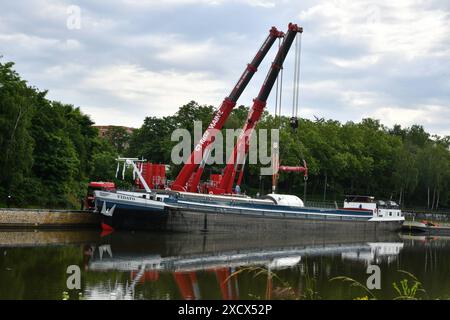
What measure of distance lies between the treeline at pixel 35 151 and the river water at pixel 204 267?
20.7ft

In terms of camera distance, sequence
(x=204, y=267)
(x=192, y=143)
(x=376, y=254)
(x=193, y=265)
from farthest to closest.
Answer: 1. (x=192, y=143)
2. (x=376, y=254)
3. (x=193, y=265)
4. (x=204, y=267)

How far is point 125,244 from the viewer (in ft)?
119

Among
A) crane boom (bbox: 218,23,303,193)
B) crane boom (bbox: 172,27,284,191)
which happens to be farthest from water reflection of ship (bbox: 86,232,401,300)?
crane boom (bbox: 218,23,303,193)

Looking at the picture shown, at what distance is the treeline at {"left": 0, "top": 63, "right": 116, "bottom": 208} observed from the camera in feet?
141

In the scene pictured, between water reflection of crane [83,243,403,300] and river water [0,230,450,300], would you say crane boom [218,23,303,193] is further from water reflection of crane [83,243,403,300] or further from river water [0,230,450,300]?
water reflection of crane [83,243,403,300]

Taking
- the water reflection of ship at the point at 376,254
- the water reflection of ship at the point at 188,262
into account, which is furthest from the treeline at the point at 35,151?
the water reflection of ship at the point at 376,254

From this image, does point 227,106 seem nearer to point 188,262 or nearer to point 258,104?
point 258,104

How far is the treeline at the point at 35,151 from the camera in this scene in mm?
43125

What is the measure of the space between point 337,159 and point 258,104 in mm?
33649

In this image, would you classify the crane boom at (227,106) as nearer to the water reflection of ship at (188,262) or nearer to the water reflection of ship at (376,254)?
the water reflection of ship at (188,262)

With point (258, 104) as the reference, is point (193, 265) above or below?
below

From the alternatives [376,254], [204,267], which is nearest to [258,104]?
[376,254]

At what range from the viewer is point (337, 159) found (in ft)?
260
